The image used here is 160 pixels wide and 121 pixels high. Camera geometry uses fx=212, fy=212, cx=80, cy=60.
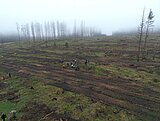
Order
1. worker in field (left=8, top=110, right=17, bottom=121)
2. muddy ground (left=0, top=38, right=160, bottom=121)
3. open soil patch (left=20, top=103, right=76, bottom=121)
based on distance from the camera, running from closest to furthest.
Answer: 1. open soil patch (left=20, top=103, right=76, bottom=121)
2. worker in field (left=8, top=110, right=17, bottom=121)
3. muddy ground (left=0, top=38, right=160, bottom=121)

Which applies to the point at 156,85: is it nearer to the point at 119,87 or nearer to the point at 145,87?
the point at 145,87

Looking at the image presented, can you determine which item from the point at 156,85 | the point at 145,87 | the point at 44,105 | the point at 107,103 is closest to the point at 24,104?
the point at 44,105

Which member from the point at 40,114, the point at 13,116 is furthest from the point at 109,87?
the point at 13,116

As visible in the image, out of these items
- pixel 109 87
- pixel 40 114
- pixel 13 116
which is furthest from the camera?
pixel 109 87

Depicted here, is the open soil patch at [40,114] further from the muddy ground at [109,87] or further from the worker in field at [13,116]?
the worker in field at [13,116]

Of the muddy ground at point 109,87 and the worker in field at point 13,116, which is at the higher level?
the muddy ground at point 109,87

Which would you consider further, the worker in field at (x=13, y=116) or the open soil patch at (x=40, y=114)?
the worker in field at (x=13, y=116)

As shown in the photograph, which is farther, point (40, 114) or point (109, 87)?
point (109, 87)

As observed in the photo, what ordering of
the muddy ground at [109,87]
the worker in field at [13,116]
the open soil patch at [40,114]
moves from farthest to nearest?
the muddy ground at [109,87], the worker in field at [13,116], the open soil patch at [40,114]

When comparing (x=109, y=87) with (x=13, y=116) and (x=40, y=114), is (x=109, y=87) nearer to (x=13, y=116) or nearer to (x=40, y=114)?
(x=40, y=114)

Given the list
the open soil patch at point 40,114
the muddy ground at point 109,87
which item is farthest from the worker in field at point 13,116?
the muddy ground at point 109,87

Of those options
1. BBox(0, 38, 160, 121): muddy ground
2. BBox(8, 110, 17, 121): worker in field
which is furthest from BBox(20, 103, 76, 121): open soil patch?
BBox(8, 110, 17, 121): worker in field

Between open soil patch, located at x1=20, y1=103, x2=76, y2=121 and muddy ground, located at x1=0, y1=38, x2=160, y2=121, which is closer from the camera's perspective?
open soil patch, located at x1=20, y1=103, x2=76, y2=121

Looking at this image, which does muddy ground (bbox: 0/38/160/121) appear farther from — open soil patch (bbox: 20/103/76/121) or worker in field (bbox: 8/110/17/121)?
worker in field (bbox: 8/110/17/121)
